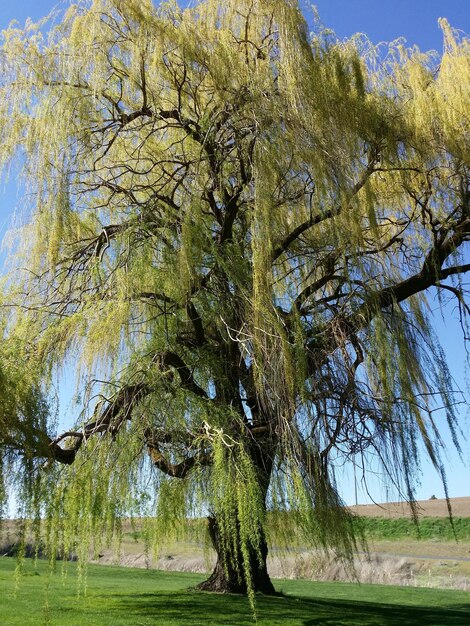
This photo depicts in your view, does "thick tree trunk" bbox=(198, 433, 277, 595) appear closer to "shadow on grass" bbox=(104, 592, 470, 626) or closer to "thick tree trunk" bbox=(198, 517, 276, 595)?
"thick tree trunk" bbox=(198, 517, 276, 595)

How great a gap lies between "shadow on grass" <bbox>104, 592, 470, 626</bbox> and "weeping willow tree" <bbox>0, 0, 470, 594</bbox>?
0.66 meters

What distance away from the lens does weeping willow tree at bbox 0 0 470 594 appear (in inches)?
196

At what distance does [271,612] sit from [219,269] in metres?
3.15

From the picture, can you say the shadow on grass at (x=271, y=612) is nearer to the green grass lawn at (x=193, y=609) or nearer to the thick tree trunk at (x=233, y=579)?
the green grass lawn at (x=193, y=609)

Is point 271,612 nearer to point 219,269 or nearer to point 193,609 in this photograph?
point 193,609

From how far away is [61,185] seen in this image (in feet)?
17.3

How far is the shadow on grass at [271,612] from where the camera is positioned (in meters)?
5.82

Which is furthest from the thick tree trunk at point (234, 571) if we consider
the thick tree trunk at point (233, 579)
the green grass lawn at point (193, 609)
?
the green grass lawn at point (193, 609)

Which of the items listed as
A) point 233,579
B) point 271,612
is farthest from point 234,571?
point 271,612

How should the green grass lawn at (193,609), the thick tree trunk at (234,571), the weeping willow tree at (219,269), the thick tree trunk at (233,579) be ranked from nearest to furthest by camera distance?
the weeping willow tree at (219,269) → the green grass lawn at (193,609) → the thick tree trunk at (234,571) → the thick tree trunk at (233,579)

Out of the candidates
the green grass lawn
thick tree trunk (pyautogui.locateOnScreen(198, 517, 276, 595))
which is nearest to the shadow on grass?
the green grass lawn

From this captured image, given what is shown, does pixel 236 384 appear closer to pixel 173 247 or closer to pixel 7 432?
pixel 173 247

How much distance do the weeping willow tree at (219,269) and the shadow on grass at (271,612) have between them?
2.18 feet

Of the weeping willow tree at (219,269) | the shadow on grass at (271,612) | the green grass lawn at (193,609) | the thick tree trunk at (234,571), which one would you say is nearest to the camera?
the weeping willow tree at (219,269)
